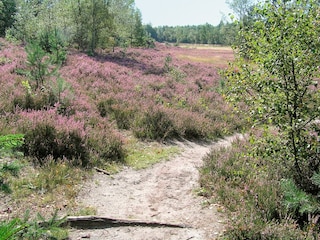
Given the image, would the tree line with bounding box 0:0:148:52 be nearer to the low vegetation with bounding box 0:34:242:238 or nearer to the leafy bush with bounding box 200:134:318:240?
the low vegetation with bounding box 0:34:242:238

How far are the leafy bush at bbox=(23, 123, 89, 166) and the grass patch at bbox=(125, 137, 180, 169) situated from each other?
1363mm

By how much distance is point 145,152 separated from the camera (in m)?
8.44

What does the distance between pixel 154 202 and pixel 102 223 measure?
135cm

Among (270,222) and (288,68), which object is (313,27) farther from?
(270,222)

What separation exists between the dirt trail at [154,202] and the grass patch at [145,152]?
0.29 metres

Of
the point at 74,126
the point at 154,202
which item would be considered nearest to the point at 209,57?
the point at 74,126

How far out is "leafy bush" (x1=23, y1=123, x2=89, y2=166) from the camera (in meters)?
6.59

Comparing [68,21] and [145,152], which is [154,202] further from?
[68,21]

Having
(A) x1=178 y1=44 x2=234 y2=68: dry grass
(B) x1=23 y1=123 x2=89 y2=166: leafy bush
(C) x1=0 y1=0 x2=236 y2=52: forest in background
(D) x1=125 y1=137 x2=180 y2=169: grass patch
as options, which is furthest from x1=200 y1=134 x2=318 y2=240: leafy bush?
(A) x1=178 y1=44 x2=234 y2=68: dry grass

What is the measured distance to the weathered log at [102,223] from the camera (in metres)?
4.56

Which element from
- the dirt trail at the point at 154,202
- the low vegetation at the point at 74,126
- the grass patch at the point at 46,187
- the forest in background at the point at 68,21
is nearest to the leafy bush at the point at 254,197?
the dirt trail at the point at 154,202

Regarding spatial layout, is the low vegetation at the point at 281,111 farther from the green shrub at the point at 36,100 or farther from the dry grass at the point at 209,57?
the dry grass at the point at 209,57

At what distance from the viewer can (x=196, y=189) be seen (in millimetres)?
6133

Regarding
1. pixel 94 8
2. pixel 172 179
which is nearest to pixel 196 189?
pixel 172 179
